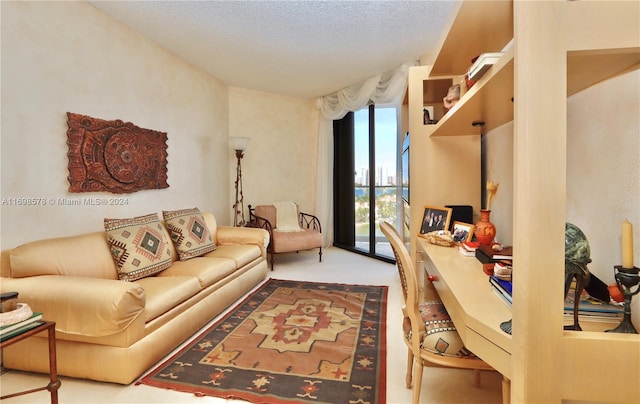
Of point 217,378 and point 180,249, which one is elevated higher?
point 180,249

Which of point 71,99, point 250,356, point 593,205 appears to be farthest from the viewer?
point 71,99

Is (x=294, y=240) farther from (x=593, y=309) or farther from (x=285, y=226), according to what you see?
(x=593, y=309)

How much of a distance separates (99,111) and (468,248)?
3.13m

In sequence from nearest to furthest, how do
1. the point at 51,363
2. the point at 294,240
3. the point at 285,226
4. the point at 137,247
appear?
the point at 51,363 < the point at 137,247 < the point at 294,240 < the point at 285,226

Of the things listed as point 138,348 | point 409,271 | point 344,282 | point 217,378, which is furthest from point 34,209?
point 344,282

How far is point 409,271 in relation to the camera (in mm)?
1390

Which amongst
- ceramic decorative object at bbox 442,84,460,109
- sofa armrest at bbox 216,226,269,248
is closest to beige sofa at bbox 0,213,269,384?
sofa armrest at bbox 216,226,269,248

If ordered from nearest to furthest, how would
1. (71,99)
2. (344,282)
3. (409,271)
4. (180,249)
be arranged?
1. (409,271)
2. (71,99)
3. (180,249)
4. (344,282)

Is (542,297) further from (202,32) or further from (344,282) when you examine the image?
(202,32)

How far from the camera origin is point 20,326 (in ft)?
4.93

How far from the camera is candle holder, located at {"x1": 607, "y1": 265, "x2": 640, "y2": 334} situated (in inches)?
32.1

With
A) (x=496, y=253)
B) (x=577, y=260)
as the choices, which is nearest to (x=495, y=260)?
(x=496, y=253)

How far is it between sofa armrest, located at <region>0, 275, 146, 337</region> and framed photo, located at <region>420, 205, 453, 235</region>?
6.59ft

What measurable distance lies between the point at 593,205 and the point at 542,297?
2.22ft
